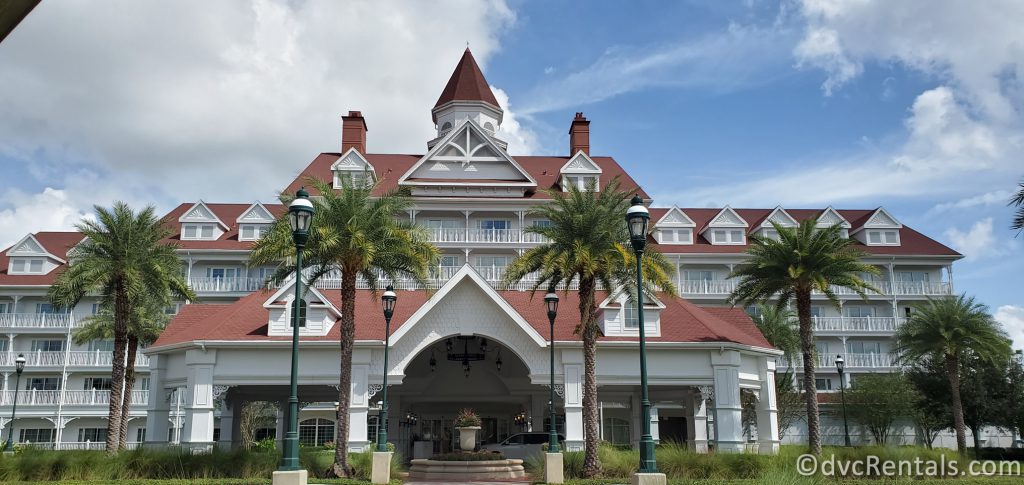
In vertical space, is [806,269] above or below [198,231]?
below

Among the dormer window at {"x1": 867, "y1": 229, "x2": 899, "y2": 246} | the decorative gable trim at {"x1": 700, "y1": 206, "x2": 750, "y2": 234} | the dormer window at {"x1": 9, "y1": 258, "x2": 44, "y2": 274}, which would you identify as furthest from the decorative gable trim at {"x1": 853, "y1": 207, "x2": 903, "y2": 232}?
the dormer window at {"x1": 9, "y1": 258, "x2": 44, "y2": 274}

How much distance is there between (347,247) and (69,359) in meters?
37.6

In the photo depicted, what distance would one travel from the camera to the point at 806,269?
31.6 metres

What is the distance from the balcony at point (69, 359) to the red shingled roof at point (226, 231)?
8256 mm

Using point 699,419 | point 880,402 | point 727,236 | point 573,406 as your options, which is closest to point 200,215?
point 573,406

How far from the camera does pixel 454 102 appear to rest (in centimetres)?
5978

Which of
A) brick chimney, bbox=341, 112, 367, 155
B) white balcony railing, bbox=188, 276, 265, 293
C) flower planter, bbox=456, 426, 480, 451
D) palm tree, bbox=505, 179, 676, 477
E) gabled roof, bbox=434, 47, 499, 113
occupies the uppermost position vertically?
gabled roof, bbox=434, 47, 499, 113

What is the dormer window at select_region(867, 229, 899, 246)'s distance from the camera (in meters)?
58.2

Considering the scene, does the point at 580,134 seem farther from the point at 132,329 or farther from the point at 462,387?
the point at 132,329

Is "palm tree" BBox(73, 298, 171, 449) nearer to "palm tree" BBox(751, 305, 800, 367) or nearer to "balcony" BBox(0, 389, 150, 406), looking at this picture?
"balcony" BBox(0, 389, 150, 406)

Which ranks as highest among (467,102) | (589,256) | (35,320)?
(467,102)

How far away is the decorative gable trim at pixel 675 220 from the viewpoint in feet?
188

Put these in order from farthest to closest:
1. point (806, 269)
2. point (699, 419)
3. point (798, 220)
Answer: point (798, 220)
point (699, 419)
point (806, 269)

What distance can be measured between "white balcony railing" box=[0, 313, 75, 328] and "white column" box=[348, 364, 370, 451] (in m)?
33.9
